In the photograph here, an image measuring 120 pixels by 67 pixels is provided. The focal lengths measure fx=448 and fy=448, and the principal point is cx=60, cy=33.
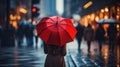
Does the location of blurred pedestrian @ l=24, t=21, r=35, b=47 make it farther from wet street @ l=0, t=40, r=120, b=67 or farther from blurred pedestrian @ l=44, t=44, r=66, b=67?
blurred pedestrian @ l=44, t=44, r=66, b=67

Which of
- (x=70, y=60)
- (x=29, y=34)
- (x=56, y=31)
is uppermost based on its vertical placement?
(x=29, y=34)

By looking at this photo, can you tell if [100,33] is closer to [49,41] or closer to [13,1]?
[49,41]

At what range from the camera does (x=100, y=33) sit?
30.3 m

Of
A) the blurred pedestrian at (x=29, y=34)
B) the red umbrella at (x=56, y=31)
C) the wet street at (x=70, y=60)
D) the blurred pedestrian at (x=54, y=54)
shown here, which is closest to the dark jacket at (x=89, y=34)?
the wet street at (x=70, y=60)

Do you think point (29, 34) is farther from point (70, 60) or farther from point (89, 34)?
point (70, 60)

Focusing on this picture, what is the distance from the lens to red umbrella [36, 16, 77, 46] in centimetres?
1127

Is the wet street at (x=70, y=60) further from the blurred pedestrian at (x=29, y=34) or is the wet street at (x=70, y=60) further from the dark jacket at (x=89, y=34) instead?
the blurred pedestrian at (x=29, y=34)

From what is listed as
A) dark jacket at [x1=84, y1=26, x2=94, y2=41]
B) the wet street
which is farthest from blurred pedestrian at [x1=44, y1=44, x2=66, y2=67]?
dark jacket at [x1=84, y1=26, x2=94, y2=41]

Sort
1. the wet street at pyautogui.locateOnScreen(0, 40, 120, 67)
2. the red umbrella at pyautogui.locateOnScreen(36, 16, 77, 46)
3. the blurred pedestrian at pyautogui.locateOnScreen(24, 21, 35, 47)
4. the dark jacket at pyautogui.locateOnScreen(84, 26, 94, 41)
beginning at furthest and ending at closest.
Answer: the blurred pedestrian at pyautogui.locateOnScreen(24, 21, 35, 47), the dark jacket at pyautogui.locateOnScreen(84, 26, 94, 41), the wet street at pyautogui.locateOnScreen(0, 40, 120, 67), the red umbrella at pyautogui.locateOnScreen(36, 16, 77, 46)

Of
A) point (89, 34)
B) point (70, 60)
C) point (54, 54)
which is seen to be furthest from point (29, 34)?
point (54, 54)

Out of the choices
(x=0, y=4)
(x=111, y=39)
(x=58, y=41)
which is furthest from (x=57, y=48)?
(x=0, y=4)

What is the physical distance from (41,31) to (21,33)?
26.9 meters

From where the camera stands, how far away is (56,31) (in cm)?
1132

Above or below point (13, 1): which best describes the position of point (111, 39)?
below
